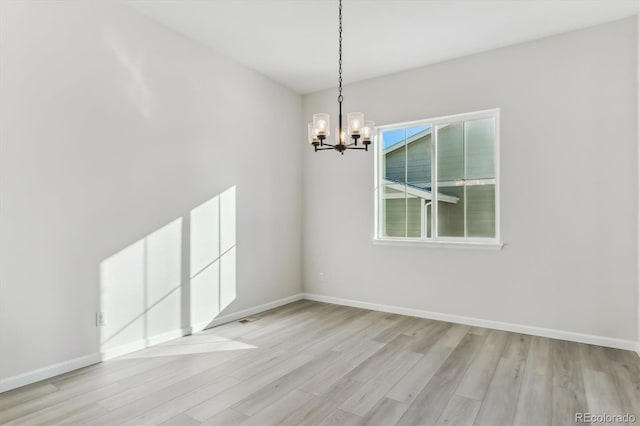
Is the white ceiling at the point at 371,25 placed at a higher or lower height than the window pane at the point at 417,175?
higher

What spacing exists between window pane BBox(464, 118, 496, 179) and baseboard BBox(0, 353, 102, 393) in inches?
163

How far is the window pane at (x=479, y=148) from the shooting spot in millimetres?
4027

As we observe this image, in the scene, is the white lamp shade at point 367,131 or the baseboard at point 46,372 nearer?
the baseboard at point 46,372

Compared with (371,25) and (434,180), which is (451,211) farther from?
(371,25)

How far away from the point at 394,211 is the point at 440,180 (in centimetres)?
71

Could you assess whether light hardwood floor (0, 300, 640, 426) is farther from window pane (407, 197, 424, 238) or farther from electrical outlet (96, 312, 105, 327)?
window pane (407, 197, 424, 238)

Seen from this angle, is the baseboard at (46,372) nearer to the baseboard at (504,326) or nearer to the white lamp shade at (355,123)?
the white lamp shade at (355,123)

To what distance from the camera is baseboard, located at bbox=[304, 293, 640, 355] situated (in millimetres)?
3326

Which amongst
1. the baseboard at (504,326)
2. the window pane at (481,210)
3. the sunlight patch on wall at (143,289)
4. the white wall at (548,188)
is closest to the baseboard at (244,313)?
the sunlight patch on wall at (143,289)

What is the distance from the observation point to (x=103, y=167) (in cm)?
303

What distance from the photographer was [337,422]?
84.0 inches

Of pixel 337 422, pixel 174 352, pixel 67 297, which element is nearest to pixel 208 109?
A: pixel 67 297

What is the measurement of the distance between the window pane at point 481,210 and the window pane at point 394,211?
0.80 metres

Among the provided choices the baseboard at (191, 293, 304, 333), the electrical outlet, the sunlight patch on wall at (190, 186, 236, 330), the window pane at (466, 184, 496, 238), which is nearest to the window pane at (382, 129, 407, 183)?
the window pane at (466, 184, 496, 238)
